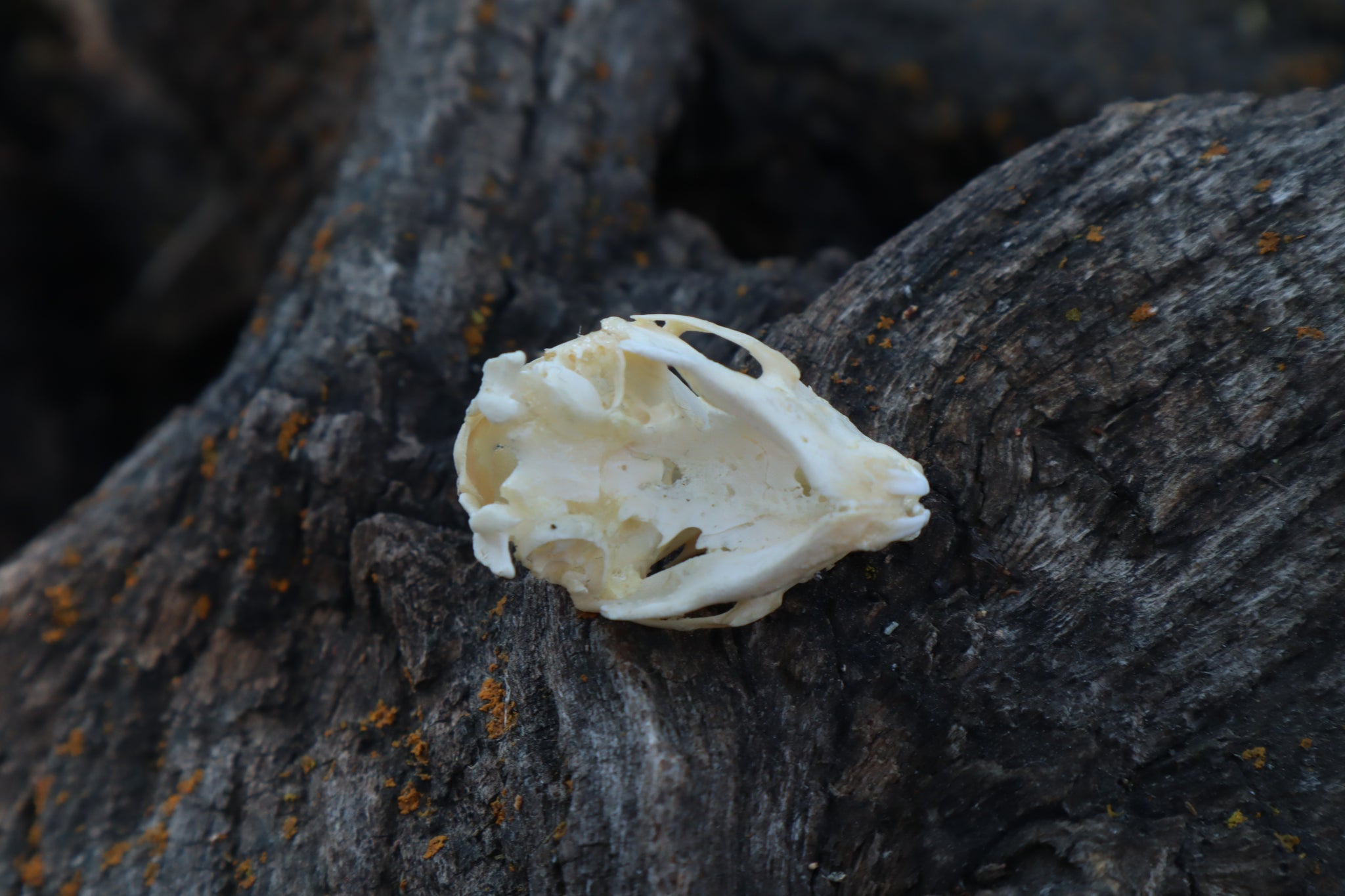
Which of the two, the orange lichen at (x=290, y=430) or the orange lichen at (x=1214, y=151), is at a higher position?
the orange lichen at (x=290, y=430)

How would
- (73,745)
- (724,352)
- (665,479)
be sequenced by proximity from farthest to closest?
(73,745)
(724,352)
(665,479)

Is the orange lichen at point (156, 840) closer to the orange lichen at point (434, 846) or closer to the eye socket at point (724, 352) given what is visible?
the orange lichen at point (434, 846)

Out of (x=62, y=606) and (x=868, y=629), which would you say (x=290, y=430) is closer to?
(x=62, y=606)

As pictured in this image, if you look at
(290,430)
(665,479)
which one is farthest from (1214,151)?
(290,430)

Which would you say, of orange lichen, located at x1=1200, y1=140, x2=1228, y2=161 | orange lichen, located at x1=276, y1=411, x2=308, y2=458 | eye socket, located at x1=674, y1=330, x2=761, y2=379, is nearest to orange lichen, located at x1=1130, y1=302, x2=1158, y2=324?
orange lichen, located at x1=1200, y1=140, x2=1228, y2=161

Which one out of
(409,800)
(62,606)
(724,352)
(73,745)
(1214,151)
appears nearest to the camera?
(409,800)

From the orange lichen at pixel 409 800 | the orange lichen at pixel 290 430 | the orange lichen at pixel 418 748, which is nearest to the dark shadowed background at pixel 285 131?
the orange lichen at pixel 290 430

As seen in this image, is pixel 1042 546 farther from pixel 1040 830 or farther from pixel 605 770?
pixel 605 770
